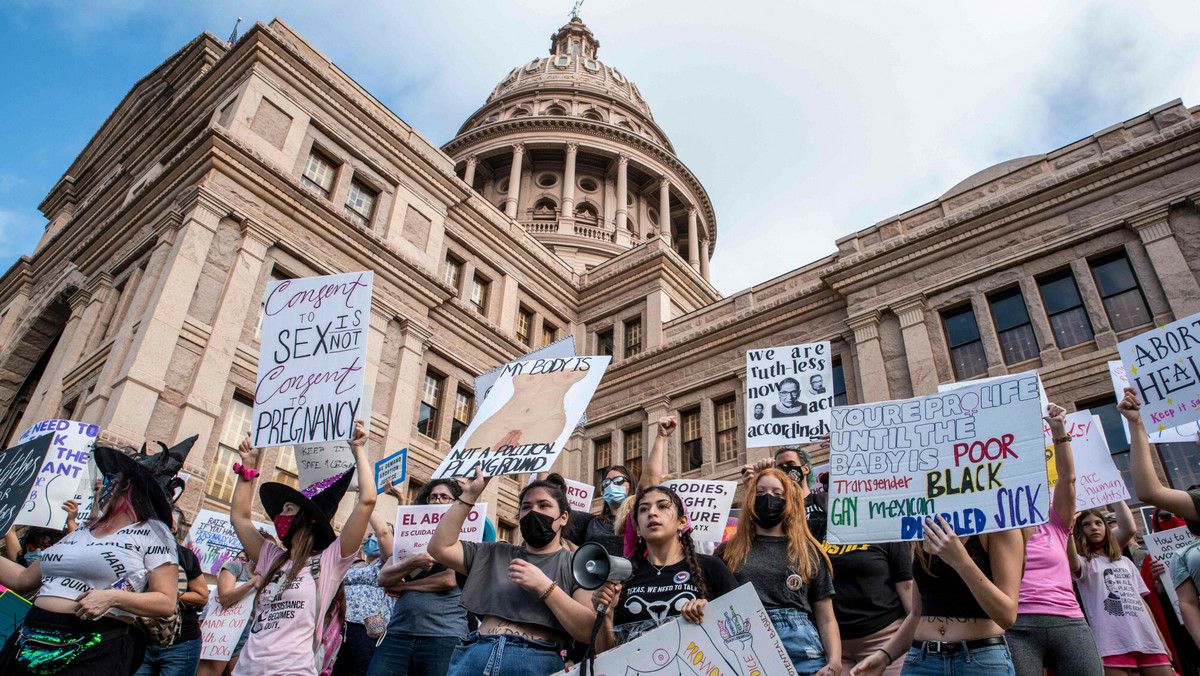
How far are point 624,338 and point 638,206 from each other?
59.1ft

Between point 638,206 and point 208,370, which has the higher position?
point 638,206

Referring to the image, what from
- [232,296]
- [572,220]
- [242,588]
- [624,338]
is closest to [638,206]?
[572,220]

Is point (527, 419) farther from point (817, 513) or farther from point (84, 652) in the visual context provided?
point (84, 652)

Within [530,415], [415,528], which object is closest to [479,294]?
[530,415]

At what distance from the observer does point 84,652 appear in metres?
4.01

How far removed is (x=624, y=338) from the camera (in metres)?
24.6

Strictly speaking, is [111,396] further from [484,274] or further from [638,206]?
[638,206]

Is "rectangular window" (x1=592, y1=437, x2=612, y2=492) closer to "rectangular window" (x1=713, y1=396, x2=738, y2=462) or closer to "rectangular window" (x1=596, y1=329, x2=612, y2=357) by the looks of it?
"rectangular window" (x1=713, y1=396, x2=738, y2=462)

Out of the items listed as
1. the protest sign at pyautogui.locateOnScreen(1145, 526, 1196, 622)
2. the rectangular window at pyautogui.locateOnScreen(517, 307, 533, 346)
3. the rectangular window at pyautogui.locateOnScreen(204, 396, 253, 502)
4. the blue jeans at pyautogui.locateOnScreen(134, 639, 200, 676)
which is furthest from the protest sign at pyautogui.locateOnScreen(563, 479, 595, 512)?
the rectangular window at pyautogui.locateOnScreen(517, 307, 533, 346)

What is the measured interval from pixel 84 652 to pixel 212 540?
6.56m

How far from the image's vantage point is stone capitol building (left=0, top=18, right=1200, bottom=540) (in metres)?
15.2

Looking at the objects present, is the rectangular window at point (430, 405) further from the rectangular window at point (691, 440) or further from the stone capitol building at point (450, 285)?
the rectangular window at point (691, 440)

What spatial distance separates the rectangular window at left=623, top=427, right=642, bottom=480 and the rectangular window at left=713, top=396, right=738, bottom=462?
2.45m

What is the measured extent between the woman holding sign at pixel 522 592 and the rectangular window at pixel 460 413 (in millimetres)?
16376
